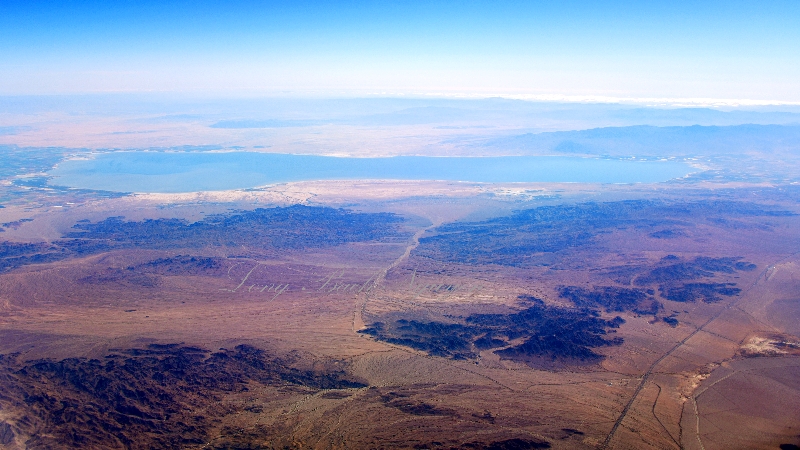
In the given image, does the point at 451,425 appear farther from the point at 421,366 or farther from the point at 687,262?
the point at 687,262

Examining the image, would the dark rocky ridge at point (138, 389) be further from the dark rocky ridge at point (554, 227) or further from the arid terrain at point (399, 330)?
the dark rocky ridge at point (554, 227)

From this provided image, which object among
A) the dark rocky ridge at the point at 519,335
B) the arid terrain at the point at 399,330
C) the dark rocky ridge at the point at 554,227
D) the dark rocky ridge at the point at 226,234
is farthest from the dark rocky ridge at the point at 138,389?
the dark rocky ridge at the point at 554,227

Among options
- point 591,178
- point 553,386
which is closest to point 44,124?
point 591,178

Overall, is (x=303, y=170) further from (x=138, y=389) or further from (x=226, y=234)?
(x=138, y=389)

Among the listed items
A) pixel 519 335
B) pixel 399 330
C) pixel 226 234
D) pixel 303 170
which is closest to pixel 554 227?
pixel 519 335

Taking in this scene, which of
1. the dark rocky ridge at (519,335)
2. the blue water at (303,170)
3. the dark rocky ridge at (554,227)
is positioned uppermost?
the blue water at (303,170)

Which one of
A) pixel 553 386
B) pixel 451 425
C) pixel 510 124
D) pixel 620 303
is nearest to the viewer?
pixel 451 425
